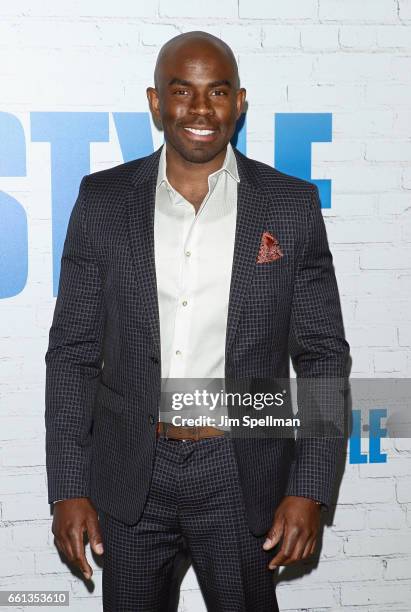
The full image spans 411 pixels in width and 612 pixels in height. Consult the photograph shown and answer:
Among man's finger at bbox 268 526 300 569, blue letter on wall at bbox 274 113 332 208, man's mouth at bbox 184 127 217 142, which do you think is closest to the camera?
man's finger at bbox 268 526 300 569

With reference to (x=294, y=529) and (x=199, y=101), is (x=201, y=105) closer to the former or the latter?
(x=199, y=101)

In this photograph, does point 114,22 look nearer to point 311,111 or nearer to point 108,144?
point 108,144

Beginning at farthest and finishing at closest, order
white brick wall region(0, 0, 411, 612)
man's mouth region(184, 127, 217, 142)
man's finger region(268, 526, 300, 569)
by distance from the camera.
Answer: white brick wall region(0, 0, 411, 612)
man's mouth region(184, 127, 217, 142)
man's finger region(268, 526, 300, 569)

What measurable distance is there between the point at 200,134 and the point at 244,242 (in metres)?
0.30

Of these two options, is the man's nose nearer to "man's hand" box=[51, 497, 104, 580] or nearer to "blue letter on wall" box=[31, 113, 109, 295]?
"blue letter on wall" box=[31, 113, 109, 295]

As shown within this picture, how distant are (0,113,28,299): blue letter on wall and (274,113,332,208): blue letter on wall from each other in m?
0.82

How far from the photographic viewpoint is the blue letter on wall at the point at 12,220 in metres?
2.62

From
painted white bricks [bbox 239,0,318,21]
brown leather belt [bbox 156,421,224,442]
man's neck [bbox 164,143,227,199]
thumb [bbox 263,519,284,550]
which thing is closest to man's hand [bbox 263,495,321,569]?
thumb [bbox 263,519,284,550]

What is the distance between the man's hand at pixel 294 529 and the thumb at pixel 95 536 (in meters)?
0.41

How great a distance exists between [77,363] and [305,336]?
59cm

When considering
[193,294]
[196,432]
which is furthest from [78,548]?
[193,294]

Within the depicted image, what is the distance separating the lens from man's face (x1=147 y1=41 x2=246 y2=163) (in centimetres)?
209

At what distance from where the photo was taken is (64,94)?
2.62 meters

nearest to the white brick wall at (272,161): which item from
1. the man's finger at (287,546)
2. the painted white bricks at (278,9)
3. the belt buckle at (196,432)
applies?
the painted white bricks at (278,9)
